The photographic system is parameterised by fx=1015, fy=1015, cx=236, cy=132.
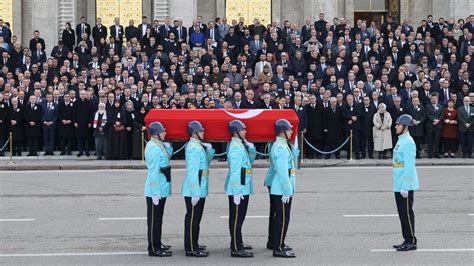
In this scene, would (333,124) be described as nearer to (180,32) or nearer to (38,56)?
(180,32)

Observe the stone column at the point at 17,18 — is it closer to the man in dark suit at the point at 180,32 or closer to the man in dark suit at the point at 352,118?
the man in dark suit at the point at 180,32

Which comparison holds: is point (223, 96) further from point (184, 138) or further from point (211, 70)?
point (184, 138)

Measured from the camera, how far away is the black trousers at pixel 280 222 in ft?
52.6

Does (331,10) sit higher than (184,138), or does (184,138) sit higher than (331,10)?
(331,10)

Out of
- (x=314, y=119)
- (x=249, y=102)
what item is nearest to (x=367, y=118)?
(x=314, y=119)

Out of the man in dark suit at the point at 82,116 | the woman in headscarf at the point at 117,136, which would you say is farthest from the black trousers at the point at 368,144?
the man in dark suit at the point at 82,116

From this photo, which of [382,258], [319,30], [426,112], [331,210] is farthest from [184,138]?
[319,30]

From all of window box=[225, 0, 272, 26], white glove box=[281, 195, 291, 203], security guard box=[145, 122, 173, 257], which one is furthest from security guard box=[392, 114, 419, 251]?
window box=[225, 0, 272, 26]

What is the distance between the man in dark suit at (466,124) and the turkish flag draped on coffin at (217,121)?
54.3 feet

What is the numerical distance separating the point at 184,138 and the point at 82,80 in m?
17.3

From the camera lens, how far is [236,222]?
631 inches

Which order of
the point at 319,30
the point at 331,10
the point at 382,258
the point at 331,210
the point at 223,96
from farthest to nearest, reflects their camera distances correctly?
1. the point at 331,10
2. the point at 319,30
3. the point at 223,96
4. the point at 331,210
5. the point at 382,258

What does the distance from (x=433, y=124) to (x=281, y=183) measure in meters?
17.1

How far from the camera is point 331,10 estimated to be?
138 feet
